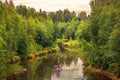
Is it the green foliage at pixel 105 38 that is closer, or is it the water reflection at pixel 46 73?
the green foliage at pixel 105 38

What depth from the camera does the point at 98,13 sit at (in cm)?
8344

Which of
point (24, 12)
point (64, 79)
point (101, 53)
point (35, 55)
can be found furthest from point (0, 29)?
point (24, 12)

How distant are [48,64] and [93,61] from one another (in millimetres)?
22303

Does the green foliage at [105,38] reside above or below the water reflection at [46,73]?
above

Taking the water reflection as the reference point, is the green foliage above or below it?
above

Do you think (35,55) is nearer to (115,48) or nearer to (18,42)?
(18,42)

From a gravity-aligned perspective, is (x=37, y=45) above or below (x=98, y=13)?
below

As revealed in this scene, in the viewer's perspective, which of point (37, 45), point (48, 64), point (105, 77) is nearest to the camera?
point (105, 77)

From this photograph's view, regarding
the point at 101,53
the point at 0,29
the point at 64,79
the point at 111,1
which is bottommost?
the point at 64,79

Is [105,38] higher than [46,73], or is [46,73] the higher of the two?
[105,38]

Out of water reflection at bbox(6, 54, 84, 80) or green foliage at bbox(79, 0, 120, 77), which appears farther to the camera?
water reflection at bbox(6, 54, 84, 80)

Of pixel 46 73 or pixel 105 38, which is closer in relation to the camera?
pixel 105 38

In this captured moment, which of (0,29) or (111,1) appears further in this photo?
(111,1)

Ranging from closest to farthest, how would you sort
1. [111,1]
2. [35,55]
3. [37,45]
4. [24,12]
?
1. [111,1]
2. [35,55]
3. [37,45]
4. [24,12]
